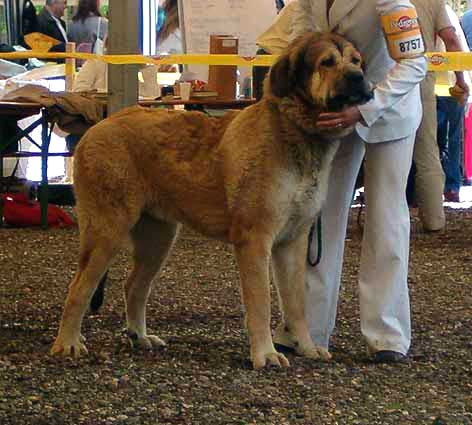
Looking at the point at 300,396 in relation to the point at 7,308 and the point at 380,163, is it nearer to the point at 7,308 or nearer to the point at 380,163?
the point at 380,163

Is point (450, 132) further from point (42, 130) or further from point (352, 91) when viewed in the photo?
point (352, 91)

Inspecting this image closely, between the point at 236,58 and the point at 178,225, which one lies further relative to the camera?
the point at 236,58

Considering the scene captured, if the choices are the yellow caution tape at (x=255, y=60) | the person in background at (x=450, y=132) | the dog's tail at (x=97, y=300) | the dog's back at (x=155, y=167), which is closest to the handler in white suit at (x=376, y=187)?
the dog's back at (x=155, y=167)

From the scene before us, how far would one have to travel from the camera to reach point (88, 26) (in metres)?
14.9

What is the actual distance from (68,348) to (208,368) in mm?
709

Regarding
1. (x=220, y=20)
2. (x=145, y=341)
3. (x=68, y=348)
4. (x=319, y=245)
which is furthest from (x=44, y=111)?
(x=319, y=245)

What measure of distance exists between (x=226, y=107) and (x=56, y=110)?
1.57 meters

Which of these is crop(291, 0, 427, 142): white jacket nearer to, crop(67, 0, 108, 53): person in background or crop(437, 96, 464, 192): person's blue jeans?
crop(437, 96, 464, 192): person's blue jeans

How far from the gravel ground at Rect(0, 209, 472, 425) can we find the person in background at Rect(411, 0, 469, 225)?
2.12 m

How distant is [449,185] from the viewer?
491 inches

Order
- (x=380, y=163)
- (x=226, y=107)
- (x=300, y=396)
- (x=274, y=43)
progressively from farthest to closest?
(x=226, y=107), (x=274, y=43), (x=380, y=163), (x=300, y=396)

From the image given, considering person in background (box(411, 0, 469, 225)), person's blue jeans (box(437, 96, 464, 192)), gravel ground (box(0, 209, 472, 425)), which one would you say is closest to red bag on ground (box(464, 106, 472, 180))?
person's blue jeans (box(437, 96, 464, 192))

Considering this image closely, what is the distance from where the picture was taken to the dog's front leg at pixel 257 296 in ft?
15.7

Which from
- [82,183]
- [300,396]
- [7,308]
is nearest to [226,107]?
[7,308]
